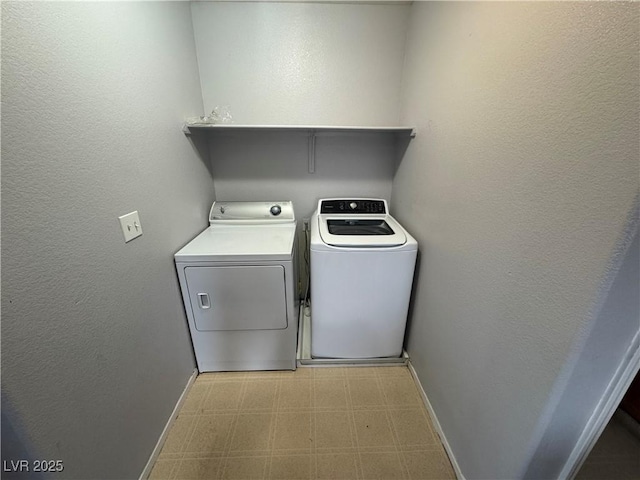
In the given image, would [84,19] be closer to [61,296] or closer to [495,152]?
[61,296]

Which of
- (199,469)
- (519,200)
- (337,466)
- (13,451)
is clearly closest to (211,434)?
(199,469)

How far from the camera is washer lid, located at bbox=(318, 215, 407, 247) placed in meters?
1.48

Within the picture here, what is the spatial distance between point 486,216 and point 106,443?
1768mm

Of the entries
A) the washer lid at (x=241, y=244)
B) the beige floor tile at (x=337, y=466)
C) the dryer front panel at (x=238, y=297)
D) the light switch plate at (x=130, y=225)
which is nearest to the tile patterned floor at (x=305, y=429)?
the beige floor tile at (x=337, y=466)

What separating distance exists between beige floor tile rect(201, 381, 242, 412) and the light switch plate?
1.19 meters

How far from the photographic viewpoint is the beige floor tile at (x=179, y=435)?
1.29 metres

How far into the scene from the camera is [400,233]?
162cm

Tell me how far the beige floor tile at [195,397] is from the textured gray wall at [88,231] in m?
0.18

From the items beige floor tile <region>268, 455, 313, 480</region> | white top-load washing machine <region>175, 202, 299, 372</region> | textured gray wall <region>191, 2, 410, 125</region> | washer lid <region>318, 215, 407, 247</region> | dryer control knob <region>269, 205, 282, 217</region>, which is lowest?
beige floor tile <region>268, 455, 313, 480</region>

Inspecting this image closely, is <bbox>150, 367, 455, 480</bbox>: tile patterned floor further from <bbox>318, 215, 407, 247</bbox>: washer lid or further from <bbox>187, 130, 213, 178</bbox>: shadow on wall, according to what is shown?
<bbox>187, 130, 213, 178</bbox>: shadow on wall

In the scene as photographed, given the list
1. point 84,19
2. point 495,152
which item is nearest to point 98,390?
point 84,19

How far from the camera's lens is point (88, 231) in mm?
850

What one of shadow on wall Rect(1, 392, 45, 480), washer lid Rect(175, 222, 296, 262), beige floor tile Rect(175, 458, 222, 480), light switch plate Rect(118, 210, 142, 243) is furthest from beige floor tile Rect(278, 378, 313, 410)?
light switch plate Rect(118, 210, 142, 243)

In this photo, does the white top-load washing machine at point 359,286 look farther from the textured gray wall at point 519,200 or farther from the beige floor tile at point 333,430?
the beige floor tile at point 333,430
